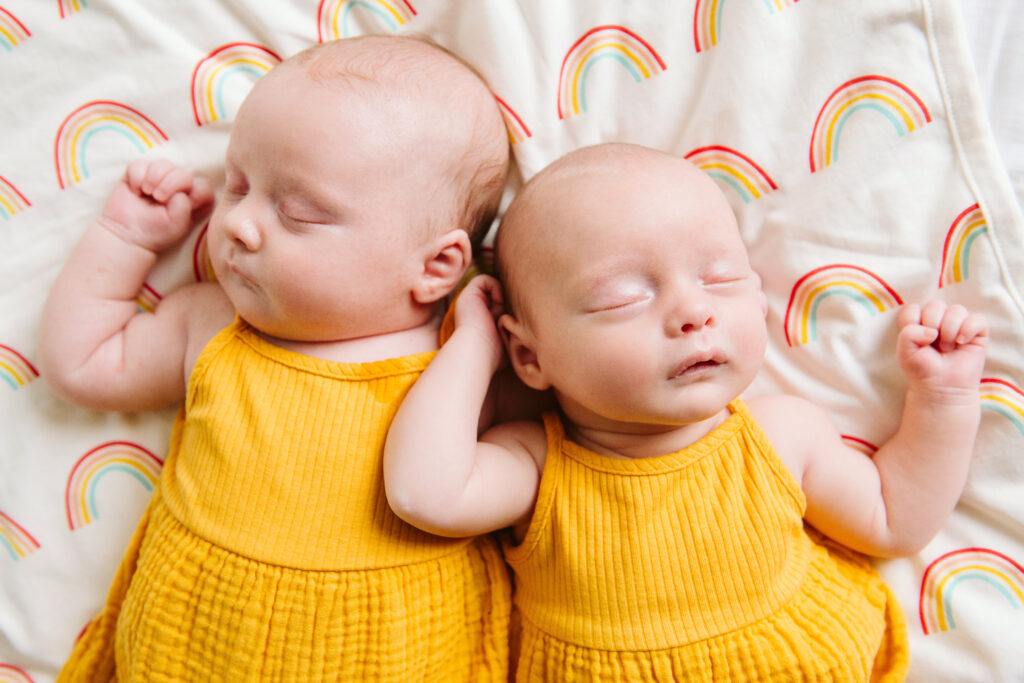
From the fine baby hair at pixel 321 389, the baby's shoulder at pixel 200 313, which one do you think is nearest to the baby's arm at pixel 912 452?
the fine baby hair at pixel 321 389

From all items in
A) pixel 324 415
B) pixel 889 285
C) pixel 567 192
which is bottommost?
pixel 324 415

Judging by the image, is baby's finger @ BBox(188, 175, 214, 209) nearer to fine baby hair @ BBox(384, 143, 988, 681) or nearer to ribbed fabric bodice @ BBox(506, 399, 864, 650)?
fine baby hair @ BBox(384, 143, 988, 681)

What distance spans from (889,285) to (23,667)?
5.11 ft

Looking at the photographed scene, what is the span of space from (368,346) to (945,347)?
A: 0.88 m

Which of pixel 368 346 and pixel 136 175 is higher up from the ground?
pixel 136 175

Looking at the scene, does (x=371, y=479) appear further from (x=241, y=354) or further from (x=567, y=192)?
(x=567, y=192)

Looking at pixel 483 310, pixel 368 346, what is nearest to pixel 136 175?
pixel 368 346

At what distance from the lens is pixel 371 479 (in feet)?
3.65

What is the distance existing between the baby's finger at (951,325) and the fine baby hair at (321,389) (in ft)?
2.36

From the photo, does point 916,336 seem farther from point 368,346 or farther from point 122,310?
point 122,310

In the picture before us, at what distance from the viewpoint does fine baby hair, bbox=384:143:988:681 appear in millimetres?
1040

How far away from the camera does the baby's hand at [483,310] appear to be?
1.16 m

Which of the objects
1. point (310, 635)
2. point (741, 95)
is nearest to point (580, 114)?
point (741, 95)

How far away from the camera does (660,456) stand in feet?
3.70
